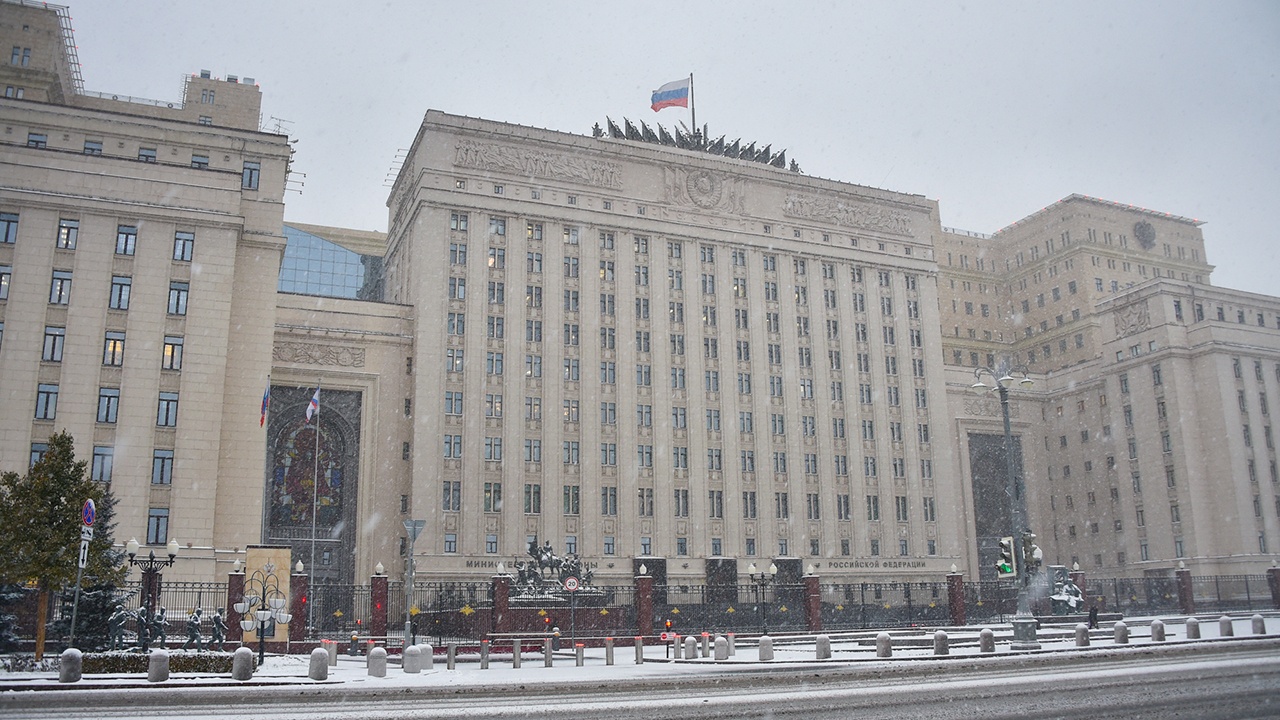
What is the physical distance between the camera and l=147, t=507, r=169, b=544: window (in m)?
48.4

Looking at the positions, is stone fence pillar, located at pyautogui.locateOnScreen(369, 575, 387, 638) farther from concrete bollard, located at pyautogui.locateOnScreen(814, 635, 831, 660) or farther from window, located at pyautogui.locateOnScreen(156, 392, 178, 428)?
window, located at pyautogui.locateOnScreen(156, 392, 178, 428)

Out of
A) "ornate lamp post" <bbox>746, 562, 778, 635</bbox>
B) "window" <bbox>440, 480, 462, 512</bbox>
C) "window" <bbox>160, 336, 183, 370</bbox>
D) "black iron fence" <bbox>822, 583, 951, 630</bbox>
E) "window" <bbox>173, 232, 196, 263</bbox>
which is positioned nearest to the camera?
"ornate lamp post" <bbox>746, 562, 778, 635</bbox>

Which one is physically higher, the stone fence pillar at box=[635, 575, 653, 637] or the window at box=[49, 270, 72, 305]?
the window at box=[49, 270, 72, 305]

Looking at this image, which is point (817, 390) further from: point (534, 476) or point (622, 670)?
point (622, 670)

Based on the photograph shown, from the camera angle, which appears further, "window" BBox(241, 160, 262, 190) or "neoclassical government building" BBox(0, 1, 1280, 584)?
"window" BBox(241, 160, 262, 190)

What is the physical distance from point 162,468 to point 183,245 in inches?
461

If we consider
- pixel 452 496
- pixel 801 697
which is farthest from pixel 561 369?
pixel 801 697

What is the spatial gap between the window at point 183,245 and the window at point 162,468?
1013cm

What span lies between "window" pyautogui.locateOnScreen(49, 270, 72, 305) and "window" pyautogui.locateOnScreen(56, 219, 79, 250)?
1355mm

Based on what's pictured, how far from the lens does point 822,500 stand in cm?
7506

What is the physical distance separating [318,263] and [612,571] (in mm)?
44989

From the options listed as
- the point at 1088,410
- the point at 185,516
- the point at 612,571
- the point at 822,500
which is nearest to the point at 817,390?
the point at 822,500

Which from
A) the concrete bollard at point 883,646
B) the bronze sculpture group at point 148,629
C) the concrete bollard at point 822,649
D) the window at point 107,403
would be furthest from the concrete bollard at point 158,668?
the window at point 107,403

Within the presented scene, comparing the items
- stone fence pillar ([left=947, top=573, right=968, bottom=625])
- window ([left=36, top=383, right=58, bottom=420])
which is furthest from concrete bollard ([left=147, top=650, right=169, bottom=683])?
stone fence pillar ([left=947, top=573, right=968, bottom=625])
